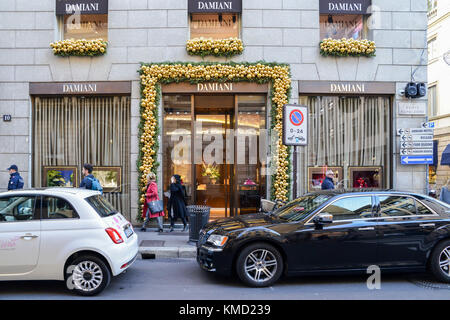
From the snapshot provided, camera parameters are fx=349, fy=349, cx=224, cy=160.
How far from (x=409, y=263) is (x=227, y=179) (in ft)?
22.3

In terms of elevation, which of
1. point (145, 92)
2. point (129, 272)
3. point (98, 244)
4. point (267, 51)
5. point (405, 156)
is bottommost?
point (129, 272)

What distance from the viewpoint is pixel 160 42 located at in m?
10.9

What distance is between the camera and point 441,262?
5.82m

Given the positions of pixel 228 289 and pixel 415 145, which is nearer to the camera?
pixel 228 289

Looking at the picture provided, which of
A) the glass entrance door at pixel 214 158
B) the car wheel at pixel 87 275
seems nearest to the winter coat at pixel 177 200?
the glass entrance door at pixel 214 158

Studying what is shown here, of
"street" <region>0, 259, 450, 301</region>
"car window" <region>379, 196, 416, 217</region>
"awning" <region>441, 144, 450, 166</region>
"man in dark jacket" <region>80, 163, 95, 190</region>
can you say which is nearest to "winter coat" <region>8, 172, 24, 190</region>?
"man in dark jacket" <region>80, 163, 95, 190</region>

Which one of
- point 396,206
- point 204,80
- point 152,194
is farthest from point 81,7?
point 396,206

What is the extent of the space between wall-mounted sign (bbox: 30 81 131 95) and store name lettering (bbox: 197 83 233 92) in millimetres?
2271

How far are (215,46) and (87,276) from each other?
7.87 m

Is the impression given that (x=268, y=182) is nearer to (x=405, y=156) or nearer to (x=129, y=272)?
(x=405, y=156)

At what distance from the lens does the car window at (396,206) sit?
19.4 feet

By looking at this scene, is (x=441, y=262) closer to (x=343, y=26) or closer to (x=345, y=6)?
(x=343, y=26)

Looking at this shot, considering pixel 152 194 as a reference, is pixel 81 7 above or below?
above
